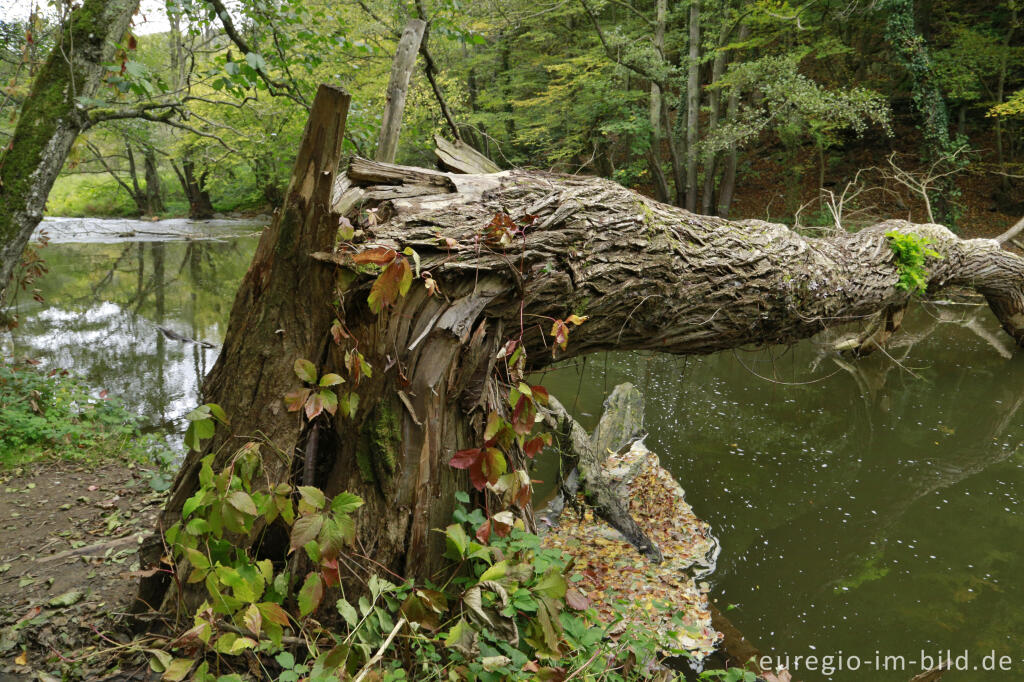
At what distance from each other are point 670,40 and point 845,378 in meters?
10.8

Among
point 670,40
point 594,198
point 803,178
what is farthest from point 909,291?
point 803,178

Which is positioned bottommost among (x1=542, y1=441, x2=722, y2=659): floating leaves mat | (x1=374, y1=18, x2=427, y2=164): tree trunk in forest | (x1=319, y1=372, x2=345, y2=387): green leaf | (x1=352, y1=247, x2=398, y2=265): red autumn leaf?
(x1=542, y1=441, x2=722, y2=659): floating leaves mat

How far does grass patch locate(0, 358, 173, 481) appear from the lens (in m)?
4.26

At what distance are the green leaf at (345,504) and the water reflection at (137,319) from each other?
4.76 meters

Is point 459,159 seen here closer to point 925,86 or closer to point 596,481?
point 596,481

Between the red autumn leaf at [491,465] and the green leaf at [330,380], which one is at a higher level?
the green leaf at [330,380]

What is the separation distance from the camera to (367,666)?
1.64 metres

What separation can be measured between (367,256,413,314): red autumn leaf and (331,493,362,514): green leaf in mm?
558

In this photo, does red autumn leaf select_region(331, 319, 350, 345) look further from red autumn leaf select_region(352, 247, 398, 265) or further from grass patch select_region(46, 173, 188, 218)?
grass patch select_region(46, 173, 188, 218)

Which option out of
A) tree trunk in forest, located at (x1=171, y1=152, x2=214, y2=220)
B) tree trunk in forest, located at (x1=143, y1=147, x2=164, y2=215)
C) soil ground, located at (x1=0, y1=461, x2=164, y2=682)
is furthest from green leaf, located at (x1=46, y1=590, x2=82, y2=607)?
tree trunk in forest, located at (x1=143, y1=147, x2=164, y2=215)

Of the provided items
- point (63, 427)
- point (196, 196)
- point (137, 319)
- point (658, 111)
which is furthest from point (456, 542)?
point (196, 196)

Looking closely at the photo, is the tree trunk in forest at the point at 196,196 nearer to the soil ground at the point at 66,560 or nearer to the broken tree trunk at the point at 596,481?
the soil ground at the point at 66,560

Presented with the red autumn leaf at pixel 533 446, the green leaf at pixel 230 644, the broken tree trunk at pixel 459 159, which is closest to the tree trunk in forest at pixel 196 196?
the broken tree trunk at pixel 459 159

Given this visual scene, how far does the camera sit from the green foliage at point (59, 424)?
168 inches
